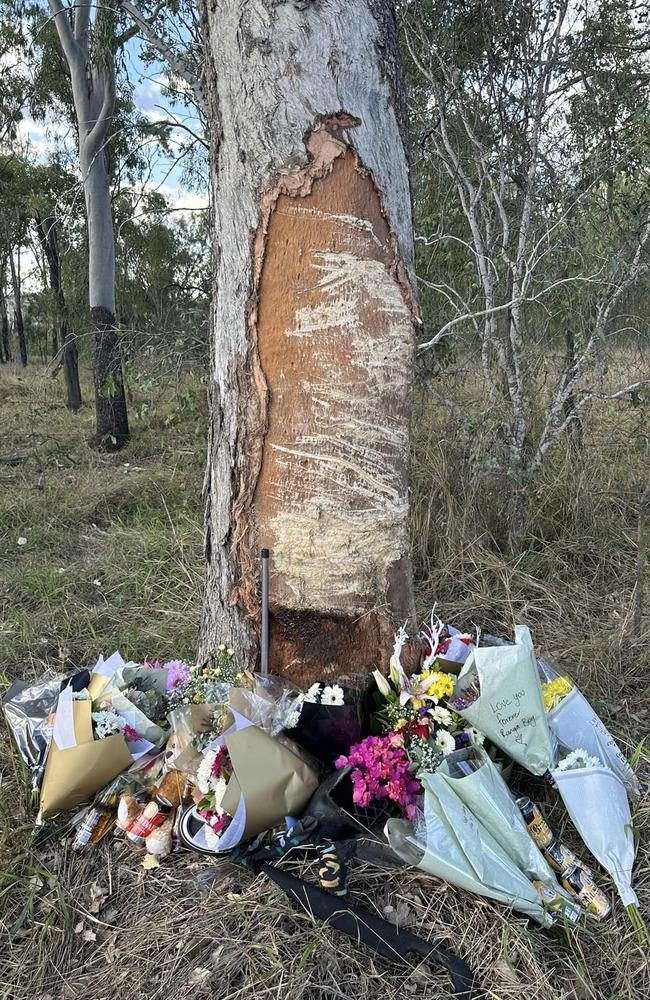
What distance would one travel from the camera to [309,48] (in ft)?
5.16

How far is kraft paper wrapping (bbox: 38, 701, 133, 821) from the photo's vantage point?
5.39 feet

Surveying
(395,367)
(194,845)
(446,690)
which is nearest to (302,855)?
(194,845)

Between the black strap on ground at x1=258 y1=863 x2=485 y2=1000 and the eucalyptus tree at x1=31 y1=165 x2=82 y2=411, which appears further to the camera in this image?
the eucalyptus tree at x1=31 y1=165 x2=82 y2=411

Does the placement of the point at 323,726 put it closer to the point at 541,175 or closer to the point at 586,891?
the point at 586,891

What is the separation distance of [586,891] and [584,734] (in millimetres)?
413

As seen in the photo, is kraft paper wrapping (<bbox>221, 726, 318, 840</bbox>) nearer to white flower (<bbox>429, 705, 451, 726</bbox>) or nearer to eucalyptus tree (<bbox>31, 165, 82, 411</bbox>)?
white flower (<bbox>429, 705, 451, 726</bbox>)

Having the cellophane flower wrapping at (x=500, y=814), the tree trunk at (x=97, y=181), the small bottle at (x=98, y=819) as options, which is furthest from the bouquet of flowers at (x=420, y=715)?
the tree trunk at (x=97, y=181)

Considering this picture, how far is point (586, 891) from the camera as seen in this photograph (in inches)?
56.1

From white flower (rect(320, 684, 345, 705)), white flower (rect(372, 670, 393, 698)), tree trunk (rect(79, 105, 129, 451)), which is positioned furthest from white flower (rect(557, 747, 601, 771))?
tree trunk (rect(79, 105, 129, 451))

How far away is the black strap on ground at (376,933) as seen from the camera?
49.9 inches

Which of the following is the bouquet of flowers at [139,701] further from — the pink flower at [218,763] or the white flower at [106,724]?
the pink flower at [218,763]

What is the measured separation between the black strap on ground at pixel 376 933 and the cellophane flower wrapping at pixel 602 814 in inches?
16.7

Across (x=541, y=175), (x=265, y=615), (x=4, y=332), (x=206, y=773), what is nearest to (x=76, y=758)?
(x=206, y=773)

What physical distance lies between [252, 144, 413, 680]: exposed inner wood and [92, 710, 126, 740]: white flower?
1.54 ft
